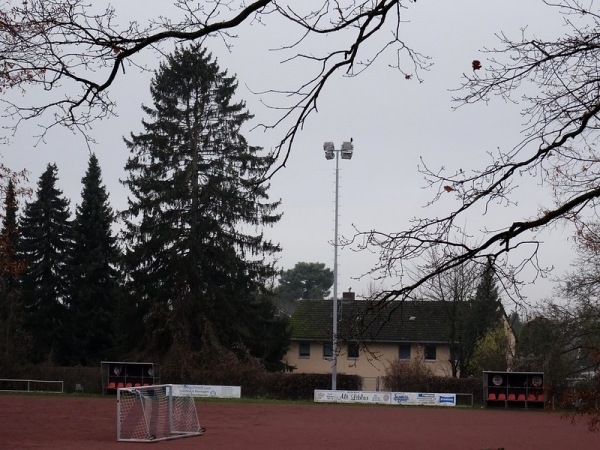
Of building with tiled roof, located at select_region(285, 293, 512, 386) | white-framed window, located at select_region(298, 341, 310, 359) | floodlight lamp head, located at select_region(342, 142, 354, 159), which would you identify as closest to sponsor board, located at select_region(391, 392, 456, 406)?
building with tiled roof, located at select_region(285, 293, 512, 386)

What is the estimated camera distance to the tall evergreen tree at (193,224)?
171 ft

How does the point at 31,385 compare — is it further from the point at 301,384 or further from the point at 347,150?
the point at 347,150

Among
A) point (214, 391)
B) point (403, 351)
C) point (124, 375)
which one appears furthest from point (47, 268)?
point (403, 351)

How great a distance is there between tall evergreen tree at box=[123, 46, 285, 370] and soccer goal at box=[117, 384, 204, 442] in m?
21.7

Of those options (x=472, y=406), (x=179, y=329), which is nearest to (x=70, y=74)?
(x=472, y=406)

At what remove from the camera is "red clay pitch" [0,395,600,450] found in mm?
24895

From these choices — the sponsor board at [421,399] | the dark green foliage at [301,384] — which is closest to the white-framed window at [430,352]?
the dark green foliage at [301,384]

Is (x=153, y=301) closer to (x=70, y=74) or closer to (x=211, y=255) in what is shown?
(x=211, y=255)

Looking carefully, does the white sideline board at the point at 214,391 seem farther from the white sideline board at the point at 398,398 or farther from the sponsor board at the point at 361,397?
the white sideline board at the point at 398,398

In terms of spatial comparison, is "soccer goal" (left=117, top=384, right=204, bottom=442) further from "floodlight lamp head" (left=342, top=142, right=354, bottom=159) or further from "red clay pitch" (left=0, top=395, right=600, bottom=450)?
"floodlight lamp head" (left=342, top=142, right=354, bottom=159)

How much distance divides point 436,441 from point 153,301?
29.6 m

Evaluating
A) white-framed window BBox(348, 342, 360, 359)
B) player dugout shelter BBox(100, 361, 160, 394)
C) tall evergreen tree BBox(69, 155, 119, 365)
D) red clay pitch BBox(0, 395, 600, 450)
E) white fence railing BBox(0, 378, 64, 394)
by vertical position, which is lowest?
red clay pitch BBox(0, 395, 600, 450)

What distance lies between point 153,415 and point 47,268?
1371 inches

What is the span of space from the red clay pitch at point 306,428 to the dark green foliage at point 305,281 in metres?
76.1
